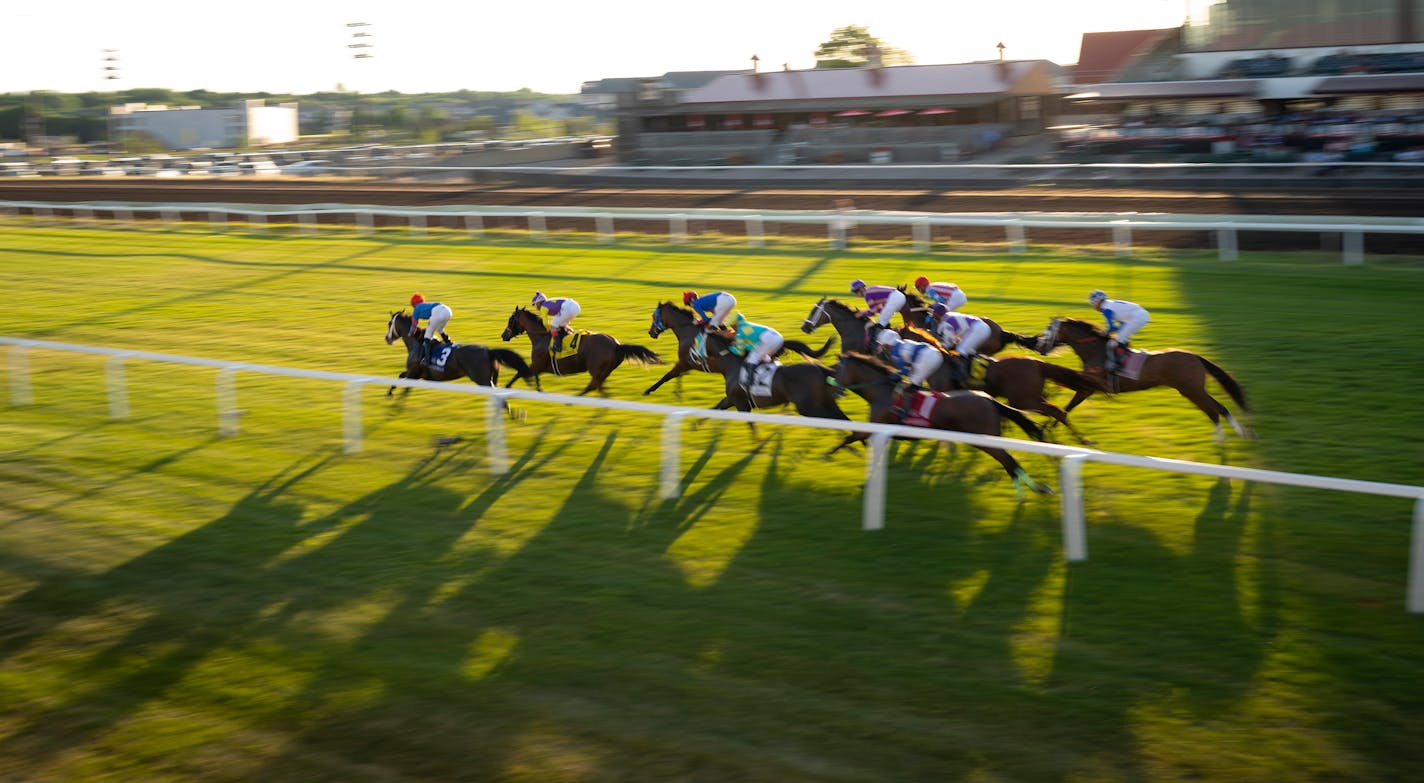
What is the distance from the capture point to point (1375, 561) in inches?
219

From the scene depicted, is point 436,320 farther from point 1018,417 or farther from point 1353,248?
point 1353,248

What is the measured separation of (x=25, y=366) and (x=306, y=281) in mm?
6776

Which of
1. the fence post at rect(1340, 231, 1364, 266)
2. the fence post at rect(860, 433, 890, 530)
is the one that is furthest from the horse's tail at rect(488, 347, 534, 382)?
the fence post at rect(1340, 231, 1364, 266)

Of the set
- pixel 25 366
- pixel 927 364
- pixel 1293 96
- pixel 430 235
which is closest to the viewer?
pixel 927 364

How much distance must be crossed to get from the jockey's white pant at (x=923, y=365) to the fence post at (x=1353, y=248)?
9045 millimetres

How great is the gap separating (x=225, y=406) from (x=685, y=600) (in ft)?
15.9

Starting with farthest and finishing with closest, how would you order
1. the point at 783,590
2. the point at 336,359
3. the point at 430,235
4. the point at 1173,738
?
1. the point at 430,235
2. the point at 336,359
3. the point at 783,590
4. the point at 1173,738

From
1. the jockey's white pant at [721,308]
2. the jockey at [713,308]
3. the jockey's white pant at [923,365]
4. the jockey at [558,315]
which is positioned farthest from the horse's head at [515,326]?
the jockey's white pant at [923,365]

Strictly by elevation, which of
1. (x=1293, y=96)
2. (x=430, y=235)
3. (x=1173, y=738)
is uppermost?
(x=1293, y=96)

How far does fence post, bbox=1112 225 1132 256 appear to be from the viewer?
50.8 ft

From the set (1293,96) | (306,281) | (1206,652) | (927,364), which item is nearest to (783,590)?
(1206,652)

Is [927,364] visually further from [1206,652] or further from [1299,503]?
[1206,652]

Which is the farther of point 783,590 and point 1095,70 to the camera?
point 1095,70

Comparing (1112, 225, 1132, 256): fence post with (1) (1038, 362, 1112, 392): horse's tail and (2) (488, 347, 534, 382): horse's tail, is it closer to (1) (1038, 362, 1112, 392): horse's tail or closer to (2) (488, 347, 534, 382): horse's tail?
(1) (1038, 362, 1112, 392): horse's tail
